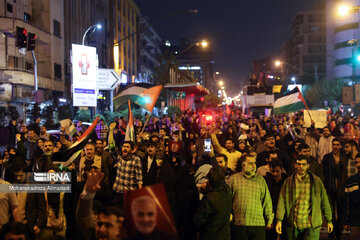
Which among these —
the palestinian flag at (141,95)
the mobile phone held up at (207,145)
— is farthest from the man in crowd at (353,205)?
the palestinian flag at (141,95)

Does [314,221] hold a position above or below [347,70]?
below

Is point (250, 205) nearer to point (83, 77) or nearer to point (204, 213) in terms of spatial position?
point (204, 213)

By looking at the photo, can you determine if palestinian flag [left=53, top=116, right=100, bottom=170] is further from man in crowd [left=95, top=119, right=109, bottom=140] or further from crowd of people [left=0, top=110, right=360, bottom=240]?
man in crowd [left=95, top=119, right=109, bottom=140]

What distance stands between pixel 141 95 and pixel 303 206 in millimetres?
7014

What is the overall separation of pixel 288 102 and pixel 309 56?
111m

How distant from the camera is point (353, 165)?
743cm

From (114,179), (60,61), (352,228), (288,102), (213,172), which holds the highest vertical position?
(60,61)

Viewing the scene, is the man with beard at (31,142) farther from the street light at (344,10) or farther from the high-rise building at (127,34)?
the high-rise building at (127,34)

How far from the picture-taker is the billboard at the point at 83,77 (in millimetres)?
20562

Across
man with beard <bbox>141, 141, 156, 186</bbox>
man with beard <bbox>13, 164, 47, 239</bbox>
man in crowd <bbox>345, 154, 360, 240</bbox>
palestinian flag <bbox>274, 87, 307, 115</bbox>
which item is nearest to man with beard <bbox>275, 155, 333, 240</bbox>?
man in crowd <bbox>345, 154, 360, 240</bbox>

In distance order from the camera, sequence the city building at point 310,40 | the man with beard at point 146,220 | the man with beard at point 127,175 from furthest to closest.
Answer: the city building at point 310,40 → the man with beard at point 127,175 → the man with beard at point 146,220

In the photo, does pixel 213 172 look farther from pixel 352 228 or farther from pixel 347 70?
pixel 347 70

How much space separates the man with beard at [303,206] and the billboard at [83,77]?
53.0 ft

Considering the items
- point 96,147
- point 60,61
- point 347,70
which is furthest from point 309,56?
point 96,147
